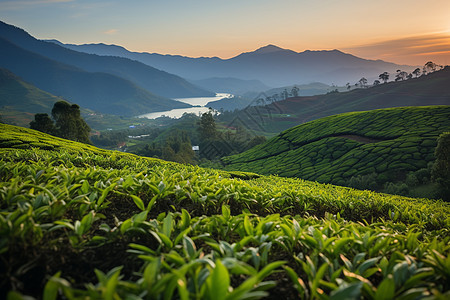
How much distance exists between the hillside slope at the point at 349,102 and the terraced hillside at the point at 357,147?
7151 centimetres

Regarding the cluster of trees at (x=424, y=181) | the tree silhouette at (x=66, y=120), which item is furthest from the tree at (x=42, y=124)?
the cluster of trees at (x=424, y=181)

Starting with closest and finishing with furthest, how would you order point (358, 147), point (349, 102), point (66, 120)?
point (358, 147) → point (66, 120) → point (349, 102)

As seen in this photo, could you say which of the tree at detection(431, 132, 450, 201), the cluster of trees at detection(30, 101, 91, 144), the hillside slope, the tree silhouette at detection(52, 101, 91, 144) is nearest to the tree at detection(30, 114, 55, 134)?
the cluster of trees at detection(30, 101, 91, 144)

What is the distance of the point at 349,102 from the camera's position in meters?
118

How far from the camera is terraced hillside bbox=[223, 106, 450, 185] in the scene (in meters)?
21.9

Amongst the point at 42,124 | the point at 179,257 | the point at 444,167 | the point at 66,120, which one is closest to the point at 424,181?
the point at 444,167

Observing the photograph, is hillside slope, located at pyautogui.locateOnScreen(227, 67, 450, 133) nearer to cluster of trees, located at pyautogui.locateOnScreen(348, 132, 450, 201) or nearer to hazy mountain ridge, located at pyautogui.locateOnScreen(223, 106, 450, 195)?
hazy mountain ridge, located at pyautogui.locateOnScreen(223, 106, 450, 195)

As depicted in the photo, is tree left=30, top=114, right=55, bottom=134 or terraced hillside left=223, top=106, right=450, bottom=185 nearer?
terraced hillside left=223, top=106, right=450, bottom=185

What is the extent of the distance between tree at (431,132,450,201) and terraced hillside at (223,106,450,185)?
12.9ft

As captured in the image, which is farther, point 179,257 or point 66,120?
point 66,120

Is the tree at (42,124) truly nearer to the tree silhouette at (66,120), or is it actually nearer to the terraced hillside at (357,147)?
the tree silhouette at (66,120)

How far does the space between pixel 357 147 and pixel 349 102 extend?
339 ft

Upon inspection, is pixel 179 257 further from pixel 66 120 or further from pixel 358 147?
pixel 66 120

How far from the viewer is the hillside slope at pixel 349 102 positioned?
97.0 metres
